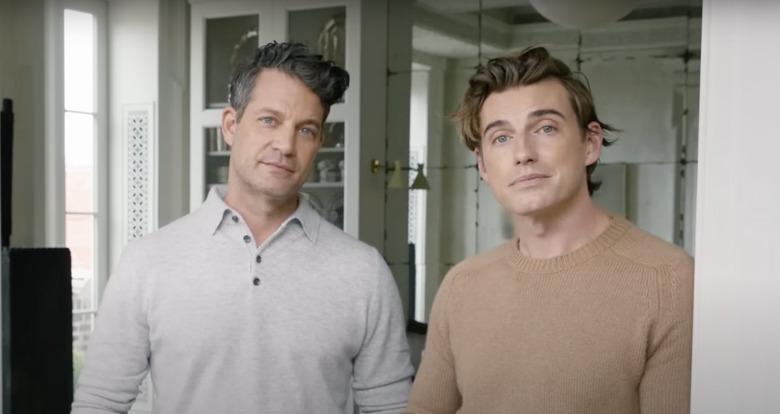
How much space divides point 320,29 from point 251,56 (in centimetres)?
7

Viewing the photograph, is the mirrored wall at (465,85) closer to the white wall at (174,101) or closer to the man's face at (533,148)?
the man's face at (533,148)

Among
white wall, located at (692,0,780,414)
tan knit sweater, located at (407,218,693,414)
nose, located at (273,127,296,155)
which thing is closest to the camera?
white wall, located at (692,0,780,414)

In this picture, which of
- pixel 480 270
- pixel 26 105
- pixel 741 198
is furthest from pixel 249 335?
pixel 741 198

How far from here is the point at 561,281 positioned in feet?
1.84

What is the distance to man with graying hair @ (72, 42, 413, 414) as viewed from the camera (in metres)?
0.66

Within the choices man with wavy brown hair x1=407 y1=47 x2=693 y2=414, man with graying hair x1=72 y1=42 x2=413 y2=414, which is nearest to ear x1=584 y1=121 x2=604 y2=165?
man with wavy brown hair x1=407 y1=47 x2=693 y2=414

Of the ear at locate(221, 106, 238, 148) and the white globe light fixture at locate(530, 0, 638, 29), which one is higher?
the white globe light fixture at locate(530, 0, 638, 29)

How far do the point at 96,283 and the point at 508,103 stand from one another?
434 mm

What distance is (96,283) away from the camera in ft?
2.35

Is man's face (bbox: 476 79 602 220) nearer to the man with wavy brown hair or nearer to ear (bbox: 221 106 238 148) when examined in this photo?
the man with wavy brown hair

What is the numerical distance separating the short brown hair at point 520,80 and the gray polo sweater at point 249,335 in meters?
0.18

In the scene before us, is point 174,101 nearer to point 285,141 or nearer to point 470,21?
point 285,141

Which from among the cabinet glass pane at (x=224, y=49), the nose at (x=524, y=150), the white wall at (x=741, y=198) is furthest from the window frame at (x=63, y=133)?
the white wall at (x=741, y=198)

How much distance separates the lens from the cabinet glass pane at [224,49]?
67cm
